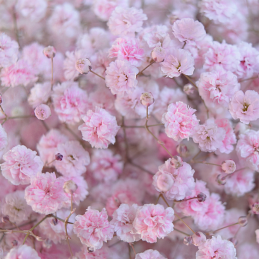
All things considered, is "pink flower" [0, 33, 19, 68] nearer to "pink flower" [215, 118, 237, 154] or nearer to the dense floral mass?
the dense floral mass

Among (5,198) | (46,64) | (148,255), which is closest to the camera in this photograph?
(148,255)

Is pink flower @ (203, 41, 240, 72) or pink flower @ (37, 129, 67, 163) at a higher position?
pink flower @ (203, 41, 240, 72)

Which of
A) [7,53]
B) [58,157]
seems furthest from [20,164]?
[7,53]

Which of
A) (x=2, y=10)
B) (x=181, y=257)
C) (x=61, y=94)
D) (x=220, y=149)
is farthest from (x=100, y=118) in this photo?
(x=2, y=10)

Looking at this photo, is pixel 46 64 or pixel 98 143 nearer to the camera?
pixel 98 143

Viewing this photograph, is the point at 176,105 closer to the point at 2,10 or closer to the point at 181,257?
the point at 181,257

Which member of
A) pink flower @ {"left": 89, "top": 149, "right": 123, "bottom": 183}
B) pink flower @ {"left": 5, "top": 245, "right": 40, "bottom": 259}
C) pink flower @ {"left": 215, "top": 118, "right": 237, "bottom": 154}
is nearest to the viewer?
pink flower @ {"left": 5, "top": 245, "right": 40, "bottom": 259}

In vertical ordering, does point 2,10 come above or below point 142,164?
above

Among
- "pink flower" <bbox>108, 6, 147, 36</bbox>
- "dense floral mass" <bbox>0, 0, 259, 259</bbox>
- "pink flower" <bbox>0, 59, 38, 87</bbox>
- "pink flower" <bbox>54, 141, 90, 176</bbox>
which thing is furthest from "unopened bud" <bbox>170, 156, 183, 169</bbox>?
"pink flower" <bbox>0, 59, 38, 87</bbox>
